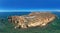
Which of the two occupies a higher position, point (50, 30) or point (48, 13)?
point (48, 13)

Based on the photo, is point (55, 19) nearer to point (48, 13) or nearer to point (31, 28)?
point (48, 13)

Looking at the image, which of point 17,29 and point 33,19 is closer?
point 17,29

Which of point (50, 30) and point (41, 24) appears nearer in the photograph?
point (50, 30)

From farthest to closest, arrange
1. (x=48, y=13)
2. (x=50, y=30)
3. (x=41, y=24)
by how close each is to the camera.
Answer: (x=48, y=13) → (x=41, y=24) → (x=50, y=30)

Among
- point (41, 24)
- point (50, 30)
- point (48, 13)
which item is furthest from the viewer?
point (48, 13)

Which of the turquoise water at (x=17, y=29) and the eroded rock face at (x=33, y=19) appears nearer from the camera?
the turquoise water at (x=17, y=29)

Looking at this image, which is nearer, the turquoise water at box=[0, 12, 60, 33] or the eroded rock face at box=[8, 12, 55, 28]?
the turquoise water at box=[0, 12, 60, 33]

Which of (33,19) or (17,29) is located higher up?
(33,19)

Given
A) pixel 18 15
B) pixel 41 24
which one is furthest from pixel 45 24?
pixel 18 15
